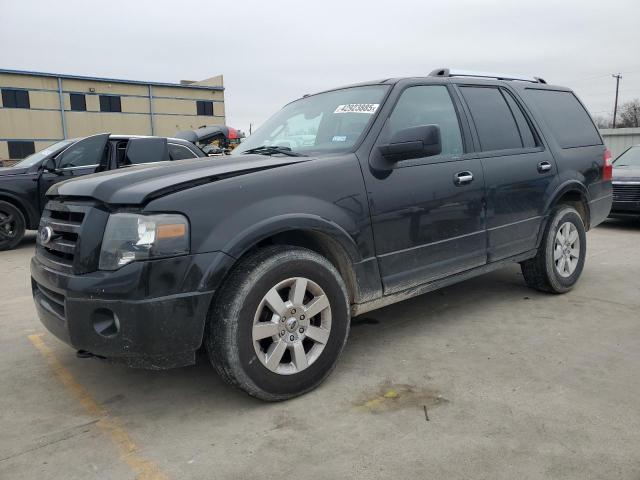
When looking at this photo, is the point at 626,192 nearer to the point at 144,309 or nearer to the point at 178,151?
the point at 178,151

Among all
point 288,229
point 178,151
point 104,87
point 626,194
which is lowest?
point 626,194

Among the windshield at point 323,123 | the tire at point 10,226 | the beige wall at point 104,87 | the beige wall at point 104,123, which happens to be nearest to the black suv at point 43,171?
the tire at point 10,226

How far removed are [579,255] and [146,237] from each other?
4118mm

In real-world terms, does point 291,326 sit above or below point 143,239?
below

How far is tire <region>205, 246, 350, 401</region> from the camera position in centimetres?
269

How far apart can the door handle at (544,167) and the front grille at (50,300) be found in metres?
3.74

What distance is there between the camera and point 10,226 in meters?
8.29

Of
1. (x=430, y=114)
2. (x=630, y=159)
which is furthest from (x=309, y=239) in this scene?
(x=630, y=159)

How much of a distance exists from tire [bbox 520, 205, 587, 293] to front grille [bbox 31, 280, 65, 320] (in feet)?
12.5

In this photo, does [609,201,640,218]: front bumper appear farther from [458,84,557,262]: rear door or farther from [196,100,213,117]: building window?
[196,100,213,117]: building window

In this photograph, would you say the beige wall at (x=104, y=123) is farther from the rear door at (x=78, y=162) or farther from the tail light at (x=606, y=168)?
the tail light at (x=606, y=168)

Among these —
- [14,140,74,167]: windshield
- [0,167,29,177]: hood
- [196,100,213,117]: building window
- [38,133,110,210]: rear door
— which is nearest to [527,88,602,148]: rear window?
[38,133,110,210]: rear door

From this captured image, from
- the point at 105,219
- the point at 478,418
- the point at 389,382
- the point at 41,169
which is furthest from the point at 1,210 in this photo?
the point at 478,418

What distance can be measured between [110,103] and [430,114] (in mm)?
37031
